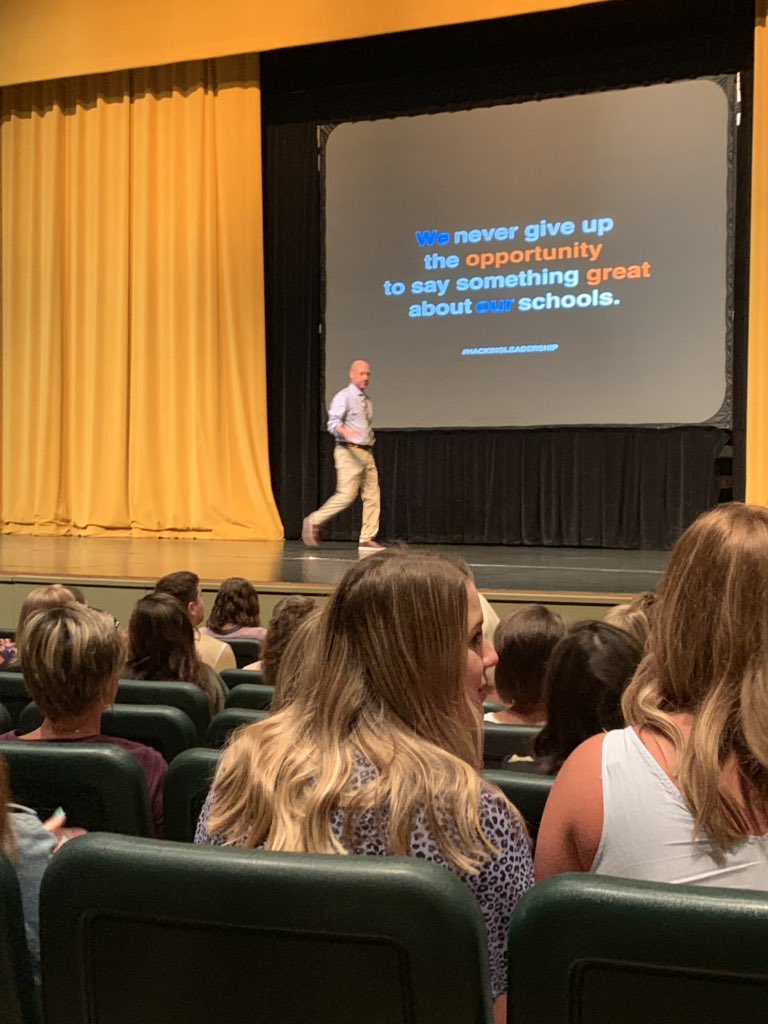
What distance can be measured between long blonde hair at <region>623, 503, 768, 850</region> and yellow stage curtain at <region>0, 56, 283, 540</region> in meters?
8.83

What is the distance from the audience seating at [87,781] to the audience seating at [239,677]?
60.0 inches

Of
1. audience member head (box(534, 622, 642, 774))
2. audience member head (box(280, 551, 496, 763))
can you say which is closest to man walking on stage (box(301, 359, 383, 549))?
audience member head (box(534, 622, 642, 774))

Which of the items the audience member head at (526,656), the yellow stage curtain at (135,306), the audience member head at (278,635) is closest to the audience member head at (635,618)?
the audience member head at (526,656)

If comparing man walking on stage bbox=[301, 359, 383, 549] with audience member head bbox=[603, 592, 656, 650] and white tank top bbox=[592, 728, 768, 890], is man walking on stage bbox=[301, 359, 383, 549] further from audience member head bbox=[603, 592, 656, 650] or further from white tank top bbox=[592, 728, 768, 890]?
white tank top bbox=[592, 728, 768, 890]

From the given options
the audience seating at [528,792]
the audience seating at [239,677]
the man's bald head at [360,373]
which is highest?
the man's bald head at [360,373]

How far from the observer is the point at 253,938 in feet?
3.31

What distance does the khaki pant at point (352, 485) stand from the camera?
8.62m

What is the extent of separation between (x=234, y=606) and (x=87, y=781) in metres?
2.62

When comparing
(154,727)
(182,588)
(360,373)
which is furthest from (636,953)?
(360,373)

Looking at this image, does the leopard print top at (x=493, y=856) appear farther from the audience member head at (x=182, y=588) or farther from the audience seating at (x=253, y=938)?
the audience member head at (x=182, y=588)

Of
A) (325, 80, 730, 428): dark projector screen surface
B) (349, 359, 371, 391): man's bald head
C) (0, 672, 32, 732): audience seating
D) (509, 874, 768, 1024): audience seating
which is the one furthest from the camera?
(325, 80, 730, 428): dark projector screen surface

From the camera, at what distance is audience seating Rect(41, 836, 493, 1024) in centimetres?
96

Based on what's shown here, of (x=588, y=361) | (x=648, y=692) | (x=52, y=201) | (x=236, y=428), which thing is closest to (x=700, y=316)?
(x=588, y=361)

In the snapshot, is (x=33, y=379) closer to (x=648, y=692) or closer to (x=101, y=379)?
(x=101, y=379)
